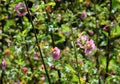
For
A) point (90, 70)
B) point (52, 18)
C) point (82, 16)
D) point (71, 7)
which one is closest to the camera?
point (90, 70)

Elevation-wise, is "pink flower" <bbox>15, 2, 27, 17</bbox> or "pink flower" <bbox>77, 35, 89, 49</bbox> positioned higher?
"pink flower" <bbox>15, 2, 27, 17</bbox>

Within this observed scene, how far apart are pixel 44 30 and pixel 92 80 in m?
0.58

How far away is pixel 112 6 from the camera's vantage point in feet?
9.16

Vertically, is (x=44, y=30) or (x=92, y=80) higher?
(x=44, y=30)

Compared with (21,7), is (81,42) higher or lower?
lower

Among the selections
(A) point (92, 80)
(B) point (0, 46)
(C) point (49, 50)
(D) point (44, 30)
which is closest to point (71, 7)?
(D) point (44, 30)

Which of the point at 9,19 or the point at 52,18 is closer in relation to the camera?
the point at 52,18

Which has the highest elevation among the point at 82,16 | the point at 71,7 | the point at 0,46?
the point at 71,7

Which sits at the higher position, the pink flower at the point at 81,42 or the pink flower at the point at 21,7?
the pink flower at the point at 21,7

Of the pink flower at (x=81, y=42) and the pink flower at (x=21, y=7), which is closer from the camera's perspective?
the pink flower at (x=81, y=42)

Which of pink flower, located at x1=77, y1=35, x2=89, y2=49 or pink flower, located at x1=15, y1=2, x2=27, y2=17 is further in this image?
pink flower, located at x1=15, y1=2, x2=27, y2=17

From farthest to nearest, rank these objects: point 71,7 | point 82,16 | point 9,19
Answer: point 9,19
point 82,16
point 71,7

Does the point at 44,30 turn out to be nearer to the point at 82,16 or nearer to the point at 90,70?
the point at 90,70

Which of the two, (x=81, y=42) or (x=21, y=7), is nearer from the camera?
(x=81, y=42)
